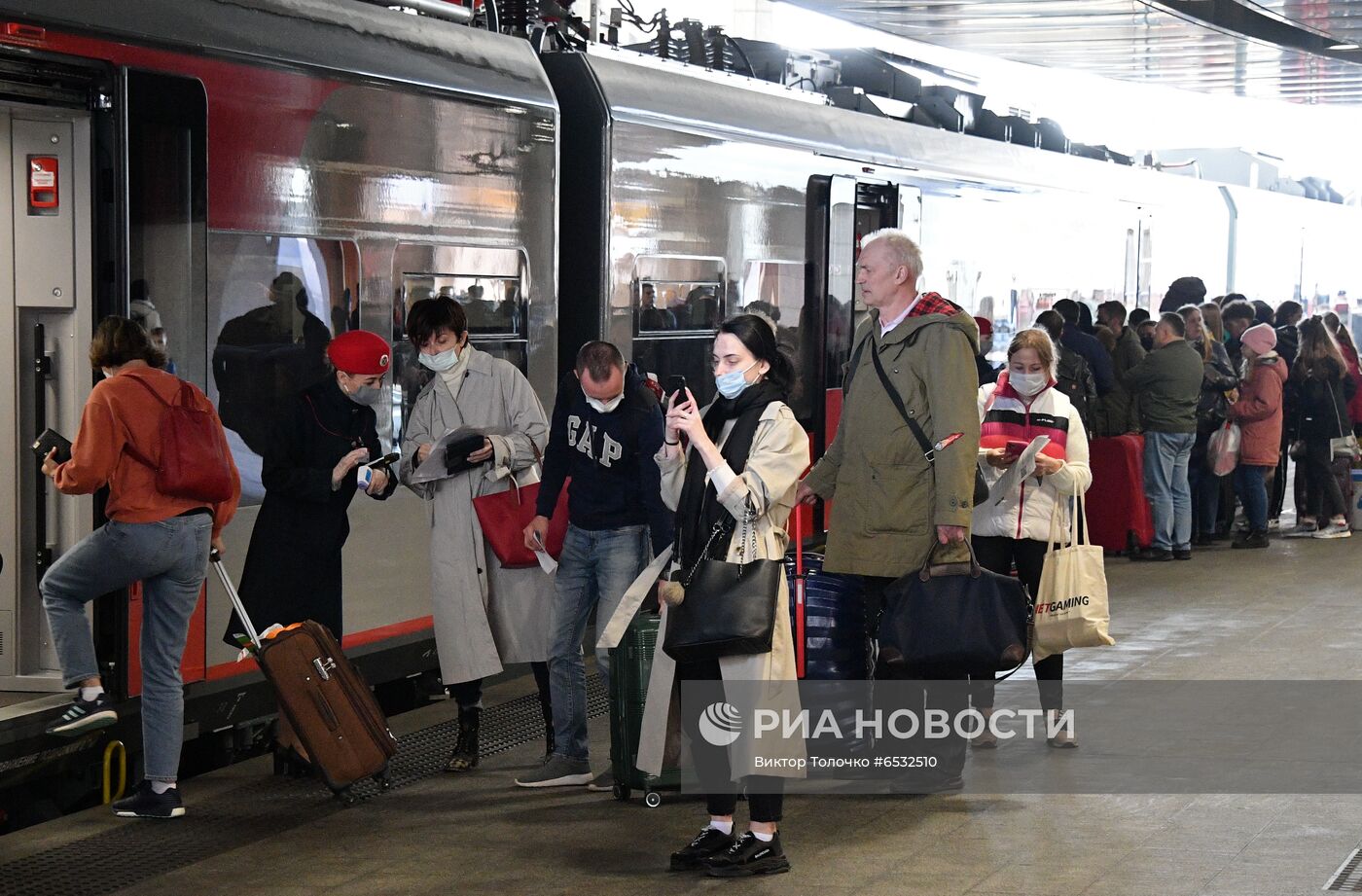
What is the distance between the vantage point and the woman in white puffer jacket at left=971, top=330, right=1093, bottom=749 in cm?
724

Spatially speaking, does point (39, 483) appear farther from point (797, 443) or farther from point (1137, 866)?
point (1137, 866)

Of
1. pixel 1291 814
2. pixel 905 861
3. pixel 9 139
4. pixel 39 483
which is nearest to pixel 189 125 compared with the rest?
pixel 9 139

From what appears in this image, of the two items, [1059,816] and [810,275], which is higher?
[810,275]

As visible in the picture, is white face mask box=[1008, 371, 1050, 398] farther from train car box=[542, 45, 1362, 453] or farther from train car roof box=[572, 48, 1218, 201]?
train car roof box=[572, 48, 1218, 201]

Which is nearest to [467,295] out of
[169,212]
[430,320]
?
[430,320]

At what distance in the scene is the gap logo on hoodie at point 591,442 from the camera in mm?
6574

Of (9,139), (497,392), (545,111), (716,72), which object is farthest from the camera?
(716,72)

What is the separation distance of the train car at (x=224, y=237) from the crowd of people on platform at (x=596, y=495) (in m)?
0.21

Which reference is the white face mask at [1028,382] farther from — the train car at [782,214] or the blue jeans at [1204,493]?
the blue jeans at [1204,493]

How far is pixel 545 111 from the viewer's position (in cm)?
849

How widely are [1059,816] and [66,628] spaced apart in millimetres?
3471

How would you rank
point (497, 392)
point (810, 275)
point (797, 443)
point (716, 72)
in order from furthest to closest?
1. point (810, 275)
2. point (716, 72)
3. point (497, 392)
4. point (797, 443)

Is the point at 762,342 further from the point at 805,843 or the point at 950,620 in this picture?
the point at 805,843

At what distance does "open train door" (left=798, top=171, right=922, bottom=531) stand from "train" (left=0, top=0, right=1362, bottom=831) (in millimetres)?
25
